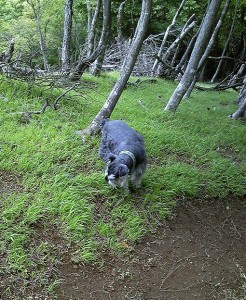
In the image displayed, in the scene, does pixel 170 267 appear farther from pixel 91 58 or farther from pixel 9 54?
pixel 91 58

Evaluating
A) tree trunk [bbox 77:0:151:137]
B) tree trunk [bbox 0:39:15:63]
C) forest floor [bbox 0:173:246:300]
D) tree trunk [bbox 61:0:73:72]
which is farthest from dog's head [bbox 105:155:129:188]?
tree trunk [bbox 61:0:73:72]

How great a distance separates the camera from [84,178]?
14.9ft

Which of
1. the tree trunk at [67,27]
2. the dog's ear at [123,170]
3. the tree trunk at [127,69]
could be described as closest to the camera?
the dog's ear at [123,170]

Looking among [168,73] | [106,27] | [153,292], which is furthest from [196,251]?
[168,73]

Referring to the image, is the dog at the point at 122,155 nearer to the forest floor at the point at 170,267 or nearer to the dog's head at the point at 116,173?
the dog's head at the point at 116,173

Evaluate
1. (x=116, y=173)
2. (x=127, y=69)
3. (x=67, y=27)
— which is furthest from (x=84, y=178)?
(x=67, y=27)

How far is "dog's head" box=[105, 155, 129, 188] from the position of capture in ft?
13.2

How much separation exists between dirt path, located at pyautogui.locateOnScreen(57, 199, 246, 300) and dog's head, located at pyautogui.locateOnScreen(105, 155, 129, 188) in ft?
2.61

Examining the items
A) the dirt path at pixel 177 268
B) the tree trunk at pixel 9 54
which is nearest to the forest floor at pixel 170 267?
the dirt path at pixel 177 268

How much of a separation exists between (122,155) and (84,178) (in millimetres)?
686

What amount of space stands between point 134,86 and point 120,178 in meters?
6.91

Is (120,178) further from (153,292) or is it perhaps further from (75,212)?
(153,292)

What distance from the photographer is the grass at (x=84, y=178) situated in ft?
11.6

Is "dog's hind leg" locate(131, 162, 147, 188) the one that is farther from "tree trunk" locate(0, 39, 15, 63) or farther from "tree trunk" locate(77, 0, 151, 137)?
"tree trunk" locate(0, 39, 15, 63)
